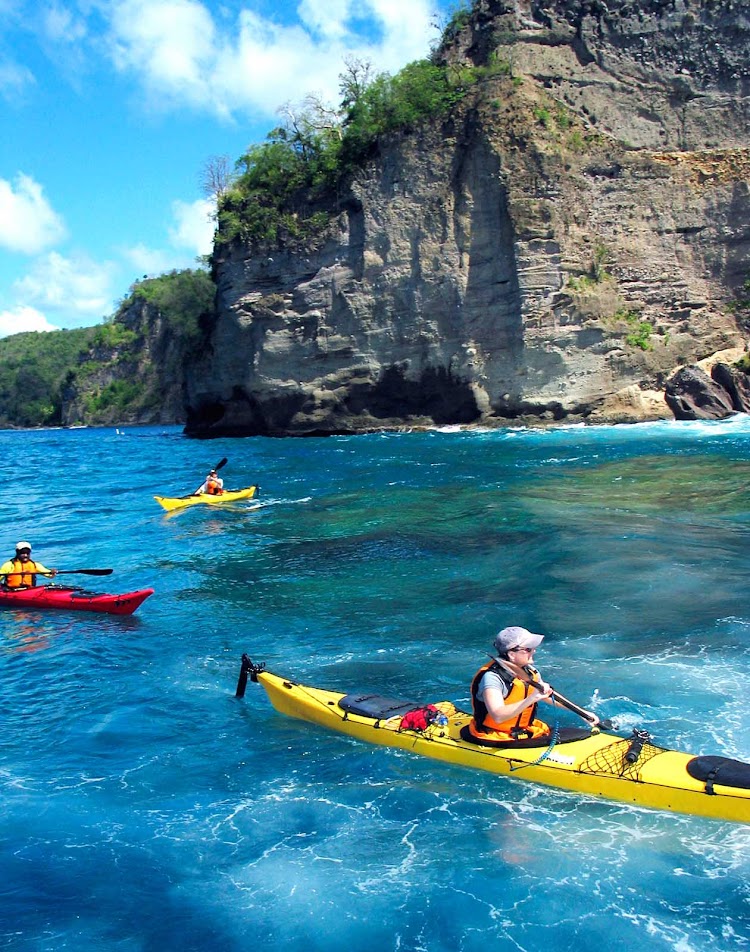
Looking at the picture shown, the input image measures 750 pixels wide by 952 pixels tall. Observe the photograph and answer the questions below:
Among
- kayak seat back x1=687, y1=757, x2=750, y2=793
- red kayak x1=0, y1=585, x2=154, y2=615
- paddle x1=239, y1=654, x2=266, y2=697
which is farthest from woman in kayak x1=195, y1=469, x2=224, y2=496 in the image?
kayak seat back x1=687, y1=757, x2=750, y2=793

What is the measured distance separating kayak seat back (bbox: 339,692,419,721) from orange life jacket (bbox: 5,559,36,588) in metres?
6.56

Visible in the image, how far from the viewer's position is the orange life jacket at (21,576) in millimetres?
12516

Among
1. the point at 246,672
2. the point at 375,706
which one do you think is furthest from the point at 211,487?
the point at 375,706

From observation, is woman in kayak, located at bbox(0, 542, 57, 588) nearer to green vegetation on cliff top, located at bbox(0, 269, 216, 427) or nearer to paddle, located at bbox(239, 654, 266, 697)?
paddle, located at bbox(239, 654, 266, 697)

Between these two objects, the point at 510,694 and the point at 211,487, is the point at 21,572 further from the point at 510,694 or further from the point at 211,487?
the point at 211,487

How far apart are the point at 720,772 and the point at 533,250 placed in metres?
30.6

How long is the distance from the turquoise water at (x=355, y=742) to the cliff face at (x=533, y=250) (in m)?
17.9

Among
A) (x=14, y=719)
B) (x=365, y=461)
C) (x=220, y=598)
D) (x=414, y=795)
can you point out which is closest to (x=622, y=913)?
(x=414, y=795)

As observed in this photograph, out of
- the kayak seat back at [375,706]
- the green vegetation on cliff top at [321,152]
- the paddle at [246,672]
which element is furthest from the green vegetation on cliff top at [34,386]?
the kayak seat back at [375,706]

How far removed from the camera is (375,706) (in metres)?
7.91

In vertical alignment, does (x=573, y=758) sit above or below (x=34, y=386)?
below

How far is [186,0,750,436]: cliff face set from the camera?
1380 inches

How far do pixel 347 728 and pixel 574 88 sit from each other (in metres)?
38.8

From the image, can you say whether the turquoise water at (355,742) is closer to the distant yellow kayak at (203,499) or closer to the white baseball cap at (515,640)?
the white baseball cap at (515,640)
